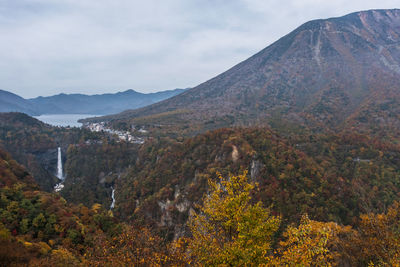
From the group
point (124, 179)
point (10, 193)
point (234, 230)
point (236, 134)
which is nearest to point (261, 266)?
point (234, 230)

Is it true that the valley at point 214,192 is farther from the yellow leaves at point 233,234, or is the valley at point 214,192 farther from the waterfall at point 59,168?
the waterfall at point 59,168

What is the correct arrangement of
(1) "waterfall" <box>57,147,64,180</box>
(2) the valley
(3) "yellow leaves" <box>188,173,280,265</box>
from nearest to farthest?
1. (3) "yellow leaves" <box>188,173,280,265</box>
2. (2) the valley
3. (1) "waterfall" <box>57,147,64,180</box>

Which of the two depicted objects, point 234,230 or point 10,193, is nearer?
point 234,230

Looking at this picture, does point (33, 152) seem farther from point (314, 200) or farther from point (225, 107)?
point (225, 107)

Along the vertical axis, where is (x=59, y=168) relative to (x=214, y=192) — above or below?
below

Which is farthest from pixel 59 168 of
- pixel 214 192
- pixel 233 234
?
pixel 233 234

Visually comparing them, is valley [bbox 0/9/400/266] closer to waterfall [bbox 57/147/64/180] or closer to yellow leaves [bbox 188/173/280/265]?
yellow leaves [bbox 188/173/280/265]

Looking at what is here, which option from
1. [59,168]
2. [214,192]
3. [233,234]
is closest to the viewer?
[233,234]

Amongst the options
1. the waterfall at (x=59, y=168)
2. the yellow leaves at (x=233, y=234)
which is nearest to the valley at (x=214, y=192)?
the yellow leaves at (x=233, y=234)

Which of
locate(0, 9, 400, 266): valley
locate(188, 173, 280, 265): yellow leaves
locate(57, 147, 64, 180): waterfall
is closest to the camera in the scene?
locate(188, 173, 280, 265): yellow leaves

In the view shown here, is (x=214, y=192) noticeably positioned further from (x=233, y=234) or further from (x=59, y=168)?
(x=59, y=168)

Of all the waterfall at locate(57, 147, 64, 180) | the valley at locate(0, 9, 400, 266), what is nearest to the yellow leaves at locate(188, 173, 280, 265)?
the valley at locate(0, 9, 400, 266)
